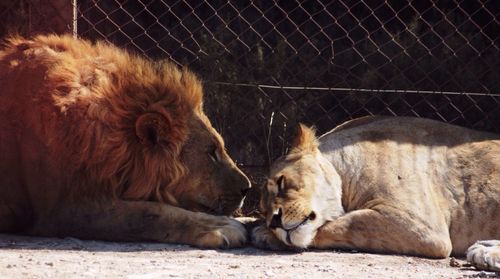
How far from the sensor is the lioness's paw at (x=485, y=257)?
14.1ft

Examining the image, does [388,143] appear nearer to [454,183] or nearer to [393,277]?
[454,183]

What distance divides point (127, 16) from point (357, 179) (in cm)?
209

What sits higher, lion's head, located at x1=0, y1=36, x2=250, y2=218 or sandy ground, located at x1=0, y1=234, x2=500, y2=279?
lion's head, located at x1=0, y1=36, x2=250, y2=218

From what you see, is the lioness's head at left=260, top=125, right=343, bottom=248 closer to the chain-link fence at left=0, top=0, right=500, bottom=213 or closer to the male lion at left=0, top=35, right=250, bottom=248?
the male lion at left=0, top=35, right=250, bottom=248

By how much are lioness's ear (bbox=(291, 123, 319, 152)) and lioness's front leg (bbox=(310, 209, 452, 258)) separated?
1.36ft

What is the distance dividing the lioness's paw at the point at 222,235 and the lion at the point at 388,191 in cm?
8

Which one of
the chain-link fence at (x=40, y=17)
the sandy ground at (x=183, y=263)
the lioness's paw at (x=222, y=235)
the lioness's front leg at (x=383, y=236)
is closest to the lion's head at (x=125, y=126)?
the lioness's paw at (x=222, y=235)

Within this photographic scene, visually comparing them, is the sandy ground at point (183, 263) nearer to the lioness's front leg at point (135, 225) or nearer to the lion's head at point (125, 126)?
the lioness's front leg at point (135, 225)

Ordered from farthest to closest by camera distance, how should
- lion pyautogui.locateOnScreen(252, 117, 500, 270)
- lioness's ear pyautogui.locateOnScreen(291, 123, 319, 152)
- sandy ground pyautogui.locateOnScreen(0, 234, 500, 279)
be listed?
lioness's ear pyautogui.locateOnScreen(291, 123, 319, 152) < lion pyautogui.locateOnScreen(252, 117, 500, 270) < sandy ground pyautogui.locateOnScreen(0, 234, 500, 279)

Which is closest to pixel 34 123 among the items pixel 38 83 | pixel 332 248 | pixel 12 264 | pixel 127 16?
pixel 38 83

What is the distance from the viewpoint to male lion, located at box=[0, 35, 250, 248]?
4641mm

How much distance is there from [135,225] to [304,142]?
88cm

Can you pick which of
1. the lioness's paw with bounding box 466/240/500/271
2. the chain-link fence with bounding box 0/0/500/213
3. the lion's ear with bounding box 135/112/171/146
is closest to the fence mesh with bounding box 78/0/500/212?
the chain-link fence with bounding box 0/0/500/213

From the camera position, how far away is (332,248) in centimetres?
476
